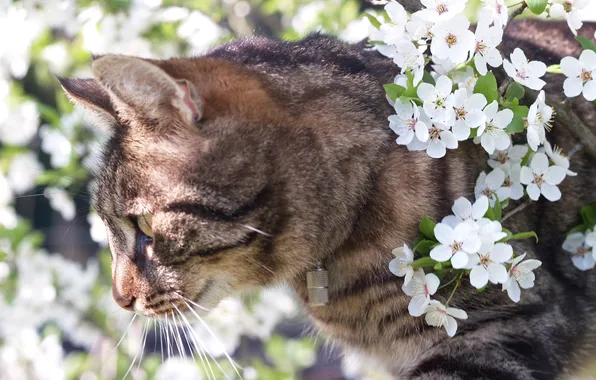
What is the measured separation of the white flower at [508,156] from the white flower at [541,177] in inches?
1.0

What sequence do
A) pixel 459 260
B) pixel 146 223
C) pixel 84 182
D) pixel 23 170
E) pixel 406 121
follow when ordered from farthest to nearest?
pixel 23 170, pixel 84 182, pixel 146 223, pixel 406 121, pixel 459 260

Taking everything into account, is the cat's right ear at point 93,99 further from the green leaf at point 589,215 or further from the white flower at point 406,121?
the green leaf at point 589,215

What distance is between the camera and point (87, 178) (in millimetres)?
1969

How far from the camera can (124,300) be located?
1.29m

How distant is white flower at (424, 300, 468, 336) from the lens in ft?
3.67

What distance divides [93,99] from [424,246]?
0.62m

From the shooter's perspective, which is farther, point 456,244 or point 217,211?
point 217,211

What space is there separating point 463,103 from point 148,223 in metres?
0.54

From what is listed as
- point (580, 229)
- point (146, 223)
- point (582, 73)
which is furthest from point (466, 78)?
point (146, 223)

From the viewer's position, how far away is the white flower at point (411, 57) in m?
1.09

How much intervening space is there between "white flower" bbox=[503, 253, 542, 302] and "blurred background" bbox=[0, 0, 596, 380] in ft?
2.40

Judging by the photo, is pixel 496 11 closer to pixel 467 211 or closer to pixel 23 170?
pixel 467 211

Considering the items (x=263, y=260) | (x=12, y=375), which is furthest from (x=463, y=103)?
(x=12, y=375)

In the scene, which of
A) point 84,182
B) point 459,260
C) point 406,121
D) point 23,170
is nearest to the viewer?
point 459,260
